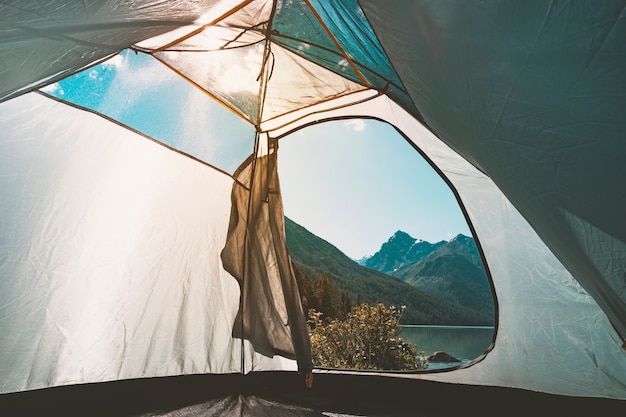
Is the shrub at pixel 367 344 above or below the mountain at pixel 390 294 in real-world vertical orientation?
below

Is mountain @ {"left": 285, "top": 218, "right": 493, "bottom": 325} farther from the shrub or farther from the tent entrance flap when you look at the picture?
the tent entrance flap

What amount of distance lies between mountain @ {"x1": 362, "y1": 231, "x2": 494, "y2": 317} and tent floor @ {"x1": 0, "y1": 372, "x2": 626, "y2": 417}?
43.9 meters

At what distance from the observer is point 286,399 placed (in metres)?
2.26

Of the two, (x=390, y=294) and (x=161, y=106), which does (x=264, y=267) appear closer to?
(x=161, y=106)

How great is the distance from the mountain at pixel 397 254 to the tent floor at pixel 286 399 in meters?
121

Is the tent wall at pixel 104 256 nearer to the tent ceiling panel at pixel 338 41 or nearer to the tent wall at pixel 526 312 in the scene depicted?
the tent ceiling panel at pixel 338 41

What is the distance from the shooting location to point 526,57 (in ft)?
2.39

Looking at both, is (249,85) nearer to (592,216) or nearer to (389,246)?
(592,216)

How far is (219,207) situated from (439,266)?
96.9m

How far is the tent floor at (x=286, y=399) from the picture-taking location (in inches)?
72.9

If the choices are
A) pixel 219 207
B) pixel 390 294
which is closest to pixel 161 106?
pixel 219 207

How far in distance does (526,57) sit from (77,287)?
6.68ft

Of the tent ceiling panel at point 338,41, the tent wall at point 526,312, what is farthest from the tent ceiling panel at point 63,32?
the tent wall at point 526,312

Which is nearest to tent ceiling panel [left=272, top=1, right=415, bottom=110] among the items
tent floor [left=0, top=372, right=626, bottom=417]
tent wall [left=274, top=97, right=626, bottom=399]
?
tent wall [left=274, top=97, right=626, bottom=399]
